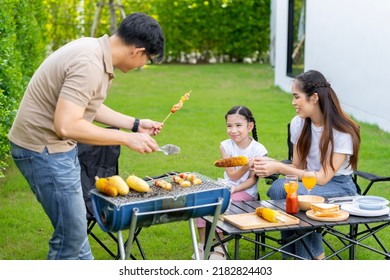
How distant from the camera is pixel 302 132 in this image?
16.3ft

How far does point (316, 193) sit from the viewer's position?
4.75 m

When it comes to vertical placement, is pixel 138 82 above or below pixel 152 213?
below

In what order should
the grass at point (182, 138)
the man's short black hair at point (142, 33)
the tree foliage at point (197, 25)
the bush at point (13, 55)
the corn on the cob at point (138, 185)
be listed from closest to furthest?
the man's short black hair at point (142, 33), the corn on the cob at point (138, 185), the grass at point (182, 138), the bush at point (13, 55), the tree foliage at point (197, 25)

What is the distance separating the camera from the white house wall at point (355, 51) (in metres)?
9.84

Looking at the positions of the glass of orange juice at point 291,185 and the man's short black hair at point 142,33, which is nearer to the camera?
the man's short black hair at point 142,33

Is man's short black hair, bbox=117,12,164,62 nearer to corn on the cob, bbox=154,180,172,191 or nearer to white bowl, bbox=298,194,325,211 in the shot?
corn on the cob, bbox=154,180,172,191

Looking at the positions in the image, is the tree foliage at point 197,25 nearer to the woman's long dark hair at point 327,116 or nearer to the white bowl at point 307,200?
the woman's long dark hair at point 327,116

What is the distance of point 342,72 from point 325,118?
6697mm

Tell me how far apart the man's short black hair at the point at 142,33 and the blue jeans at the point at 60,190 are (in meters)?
0.61

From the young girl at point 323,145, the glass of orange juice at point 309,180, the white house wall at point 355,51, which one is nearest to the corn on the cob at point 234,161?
the young girl at point 323,145

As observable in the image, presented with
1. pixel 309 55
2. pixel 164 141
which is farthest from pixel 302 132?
pixel 309 55

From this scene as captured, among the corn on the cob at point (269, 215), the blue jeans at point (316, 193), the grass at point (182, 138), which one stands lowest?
the grass at point (182, 138)

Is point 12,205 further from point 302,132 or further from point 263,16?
point 263,16
